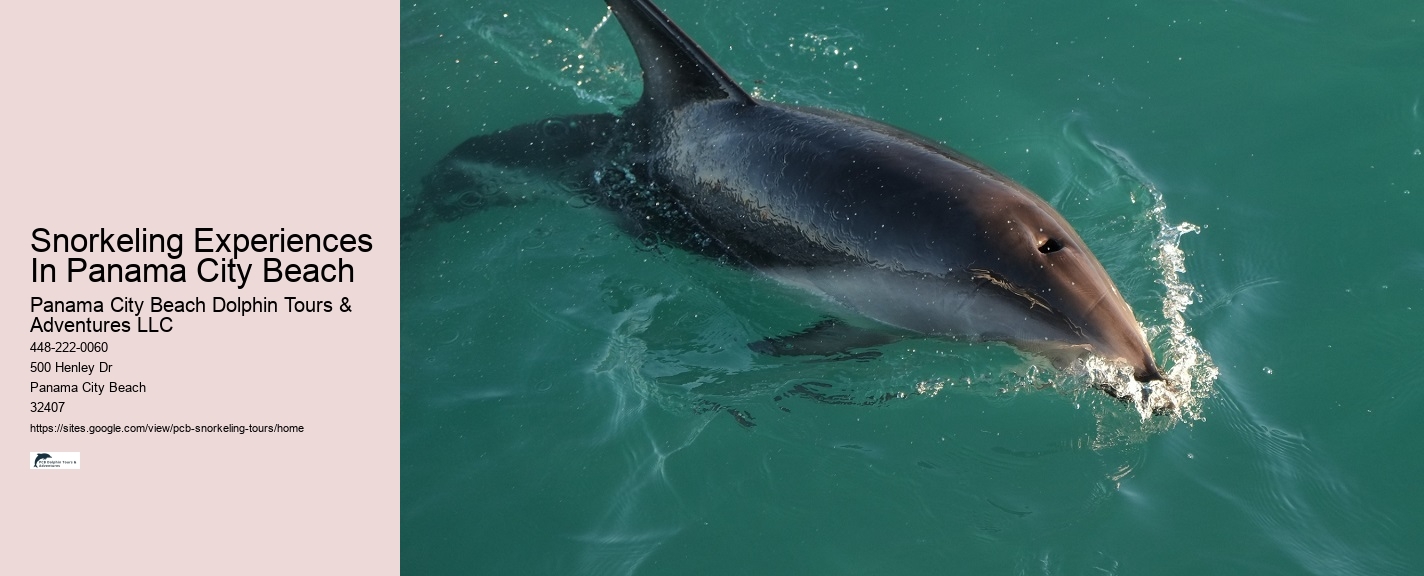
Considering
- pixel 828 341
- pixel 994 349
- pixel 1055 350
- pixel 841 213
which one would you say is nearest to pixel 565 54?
pixel 841 213

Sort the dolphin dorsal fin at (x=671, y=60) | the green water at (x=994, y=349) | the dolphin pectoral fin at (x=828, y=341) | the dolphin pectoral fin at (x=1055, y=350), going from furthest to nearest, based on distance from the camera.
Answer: the dolphin dorsal fin at (x=671, y=60) < the dolphin pectoral fin at (x=828, y=341) < the green water at (x=994, y=349) < the dolphin pectoral fin at (x=1055, y=350)

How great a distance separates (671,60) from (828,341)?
7.68ft

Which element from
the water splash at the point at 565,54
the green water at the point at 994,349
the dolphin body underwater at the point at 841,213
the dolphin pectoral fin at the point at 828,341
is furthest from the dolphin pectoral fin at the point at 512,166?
the dolphin pectoral fin at the point at 828,341

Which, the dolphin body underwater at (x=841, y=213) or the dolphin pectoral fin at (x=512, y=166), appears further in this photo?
the dolphin pectoral fin at (x=512, y=166)

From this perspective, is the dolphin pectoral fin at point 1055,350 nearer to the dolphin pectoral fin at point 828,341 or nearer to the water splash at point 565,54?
the dolphin pectoral fin at point 828,341

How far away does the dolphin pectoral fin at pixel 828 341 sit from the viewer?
790cm

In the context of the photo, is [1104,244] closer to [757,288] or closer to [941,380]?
[941,380]

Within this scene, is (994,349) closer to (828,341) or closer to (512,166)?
(828,341)

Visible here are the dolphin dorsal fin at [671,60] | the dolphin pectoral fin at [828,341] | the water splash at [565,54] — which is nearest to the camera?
the dolphin pectoral fin at [828,341]

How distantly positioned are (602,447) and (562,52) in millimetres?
5119

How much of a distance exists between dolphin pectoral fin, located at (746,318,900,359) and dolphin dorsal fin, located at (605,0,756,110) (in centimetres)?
171

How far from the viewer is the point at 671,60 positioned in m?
8.48

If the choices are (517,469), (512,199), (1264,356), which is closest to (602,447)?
(517,469)

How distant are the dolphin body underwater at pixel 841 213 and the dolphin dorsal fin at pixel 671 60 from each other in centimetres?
1
